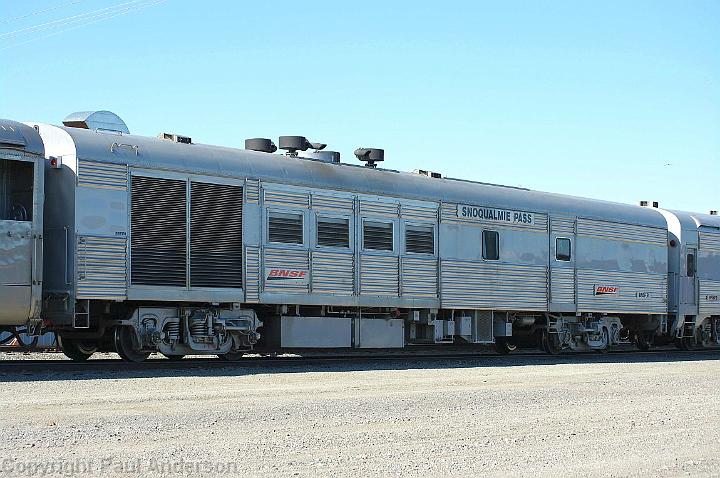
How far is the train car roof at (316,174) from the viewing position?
60.7 feet

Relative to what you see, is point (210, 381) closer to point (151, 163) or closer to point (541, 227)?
point (151, 163)

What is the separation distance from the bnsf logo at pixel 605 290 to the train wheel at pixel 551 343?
5.89ft

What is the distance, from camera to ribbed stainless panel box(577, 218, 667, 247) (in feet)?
90.8

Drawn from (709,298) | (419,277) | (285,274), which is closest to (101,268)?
(285,274)

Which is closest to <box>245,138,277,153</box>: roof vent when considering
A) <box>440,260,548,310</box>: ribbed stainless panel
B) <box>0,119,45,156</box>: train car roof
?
Answer: <box>440,260,548,310</box>: ribbed stainless panel

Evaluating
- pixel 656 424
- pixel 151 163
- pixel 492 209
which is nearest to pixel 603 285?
pixel 492 209

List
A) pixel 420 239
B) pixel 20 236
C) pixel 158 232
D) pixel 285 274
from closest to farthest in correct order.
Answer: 1. pixel 20 236
2. pixel 158 232
3. pixel 285 274
4. pixel 420 239

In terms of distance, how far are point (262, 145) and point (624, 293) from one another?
11.9m

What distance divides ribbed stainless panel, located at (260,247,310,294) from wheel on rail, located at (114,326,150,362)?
9.11ft

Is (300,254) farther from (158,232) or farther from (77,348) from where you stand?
(77,348)

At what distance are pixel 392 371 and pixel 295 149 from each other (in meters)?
5.78

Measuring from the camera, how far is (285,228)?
20.8 metres

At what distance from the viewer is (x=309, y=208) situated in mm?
21188

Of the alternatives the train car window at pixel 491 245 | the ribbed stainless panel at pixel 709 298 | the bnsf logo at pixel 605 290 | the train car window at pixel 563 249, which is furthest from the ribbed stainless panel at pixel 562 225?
the ribbed stainless panel at pixel 709 298
